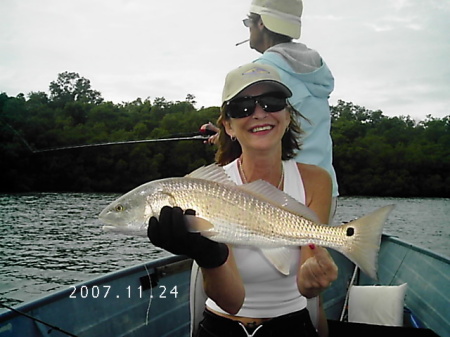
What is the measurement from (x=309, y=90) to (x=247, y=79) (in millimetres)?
1074

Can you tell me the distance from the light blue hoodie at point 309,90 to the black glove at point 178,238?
1334 mm

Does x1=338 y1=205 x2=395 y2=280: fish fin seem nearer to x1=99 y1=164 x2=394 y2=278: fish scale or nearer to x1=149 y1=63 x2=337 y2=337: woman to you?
x1=99 y1=164 x2=394 y2=278: fish scale

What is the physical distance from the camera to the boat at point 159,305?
3016 millimetres

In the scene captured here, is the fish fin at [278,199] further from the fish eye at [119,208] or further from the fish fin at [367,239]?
the fish eye at [119,208]

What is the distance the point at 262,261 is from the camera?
2385mm

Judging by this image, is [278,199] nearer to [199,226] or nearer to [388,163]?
[199,226]

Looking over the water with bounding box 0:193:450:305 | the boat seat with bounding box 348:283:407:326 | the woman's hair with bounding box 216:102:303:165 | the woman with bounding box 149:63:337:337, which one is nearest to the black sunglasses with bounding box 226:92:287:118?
the woman with bounding box 149:63:337:337

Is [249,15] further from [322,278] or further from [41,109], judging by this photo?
[41,109]

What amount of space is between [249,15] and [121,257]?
605 inches

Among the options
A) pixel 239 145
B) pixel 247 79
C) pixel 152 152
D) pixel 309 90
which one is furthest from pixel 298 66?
pixel 152 152

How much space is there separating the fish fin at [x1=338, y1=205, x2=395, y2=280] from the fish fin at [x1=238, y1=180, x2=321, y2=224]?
196 millimetres

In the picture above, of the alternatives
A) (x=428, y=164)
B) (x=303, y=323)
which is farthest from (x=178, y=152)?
(x=303, y=323)

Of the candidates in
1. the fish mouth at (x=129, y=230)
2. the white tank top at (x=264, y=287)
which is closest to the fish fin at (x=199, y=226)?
the fish mouth at (x=129, y=230)

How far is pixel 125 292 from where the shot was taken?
399 centimetres
